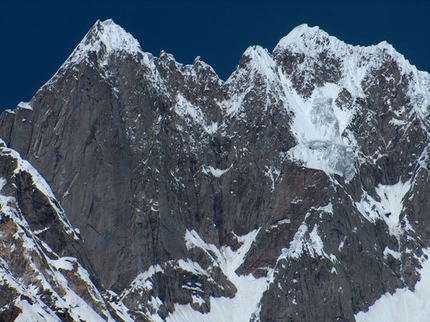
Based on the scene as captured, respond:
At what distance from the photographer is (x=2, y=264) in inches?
7608

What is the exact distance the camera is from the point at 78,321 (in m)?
199

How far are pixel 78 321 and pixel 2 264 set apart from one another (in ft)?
40.5

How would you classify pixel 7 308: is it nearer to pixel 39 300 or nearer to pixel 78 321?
pixel 39 300

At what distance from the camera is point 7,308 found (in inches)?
6978

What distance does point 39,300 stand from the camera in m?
187

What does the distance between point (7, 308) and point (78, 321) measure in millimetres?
22862

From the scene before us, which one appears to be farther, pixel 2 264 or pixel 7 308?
pixel 2 264

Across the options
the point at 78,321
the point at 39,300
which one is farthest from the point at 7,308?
the point at 78,321

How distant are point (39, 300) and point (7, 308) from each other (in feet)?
34.1

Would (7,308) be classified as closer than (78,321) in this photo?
Yes
